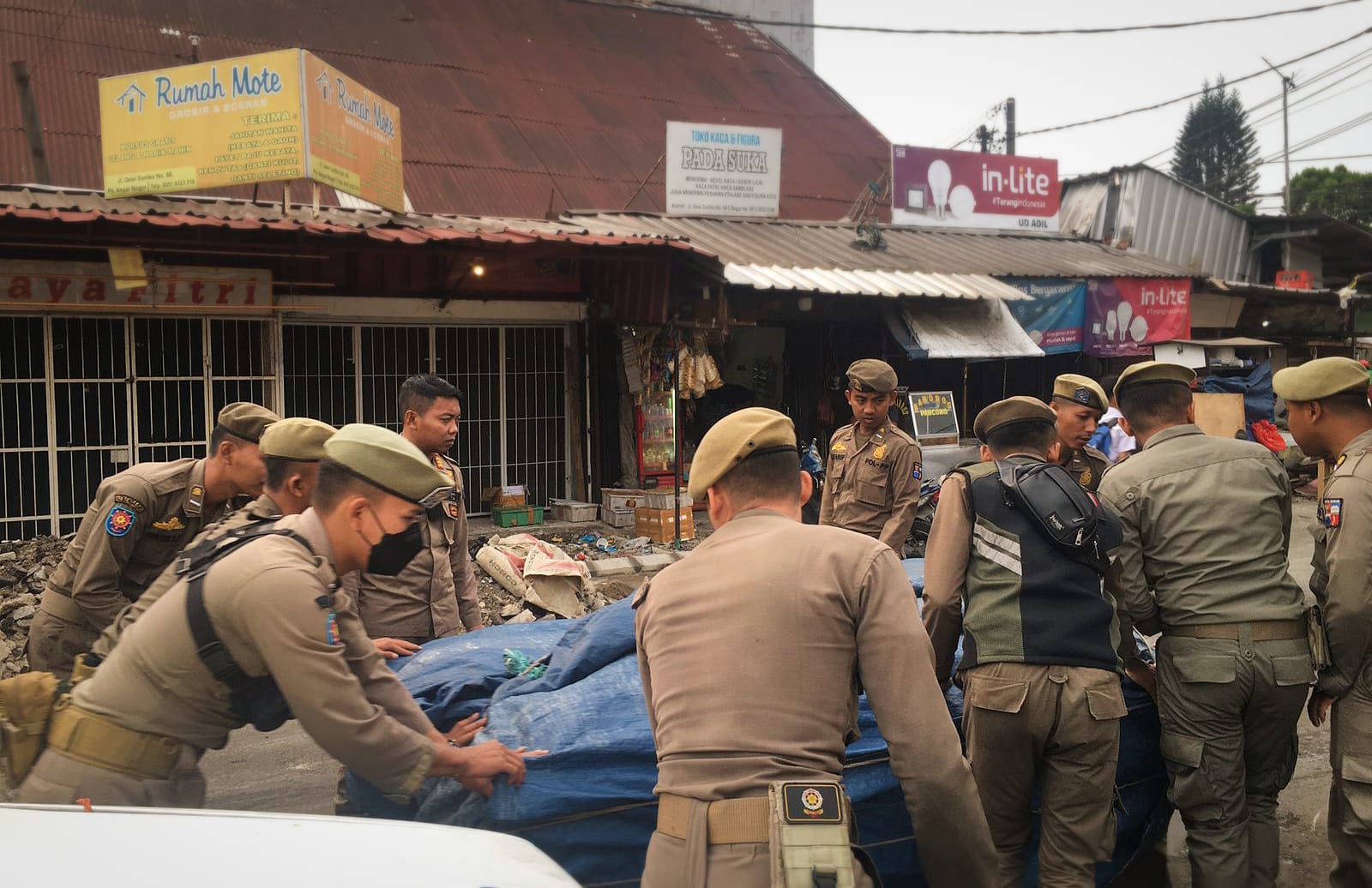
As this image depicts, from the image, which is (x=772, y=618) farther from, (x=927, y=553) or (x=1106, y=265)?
(x=1106, y=265)

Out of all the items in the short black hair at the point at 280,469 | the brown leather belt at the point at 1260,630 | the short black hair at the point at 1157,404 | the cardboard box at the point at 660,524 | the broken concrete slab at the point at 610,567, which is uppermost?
the short black hair at the point at 1157,404

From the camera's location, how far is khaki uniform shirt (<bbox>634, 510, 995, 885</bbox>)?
6.71ft

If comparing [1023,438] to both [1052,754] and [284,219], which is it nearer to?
[1052,754]

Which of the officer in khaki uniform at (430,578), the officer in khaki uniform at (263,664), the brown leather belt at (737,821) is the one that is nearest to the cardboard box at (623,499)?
the officer in khaki uniform at (430,578)

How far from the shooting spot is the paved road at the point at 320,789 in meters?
3.83

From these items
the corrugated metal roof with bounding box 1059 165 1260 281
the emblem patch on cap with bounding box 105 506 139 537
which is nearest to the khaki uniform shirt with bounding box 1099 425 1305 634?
the emblem patch on cap with bounding box 105 506 139 537

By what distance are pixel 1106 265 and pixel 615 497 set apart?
25.9 ft

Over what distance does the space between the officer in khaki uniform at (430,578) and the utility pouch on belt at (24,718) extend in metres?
1.44

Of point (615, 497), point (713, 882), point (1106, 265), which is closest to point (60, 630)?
point (713, 882)

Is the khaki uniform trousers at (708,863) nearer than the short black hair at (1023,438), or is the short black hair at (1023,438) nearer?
the khaki uniform trousers at (708,863)

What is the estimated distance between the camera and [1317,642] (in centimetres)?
327

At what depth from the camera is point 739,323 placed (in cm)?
989

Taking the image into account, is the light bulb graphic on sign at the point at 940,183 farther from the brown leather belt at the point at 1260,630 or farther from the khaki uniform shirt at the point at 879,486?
the brown leather belt at the point at 1260,630

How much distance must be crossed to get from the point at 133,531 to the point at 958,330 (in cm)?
912
